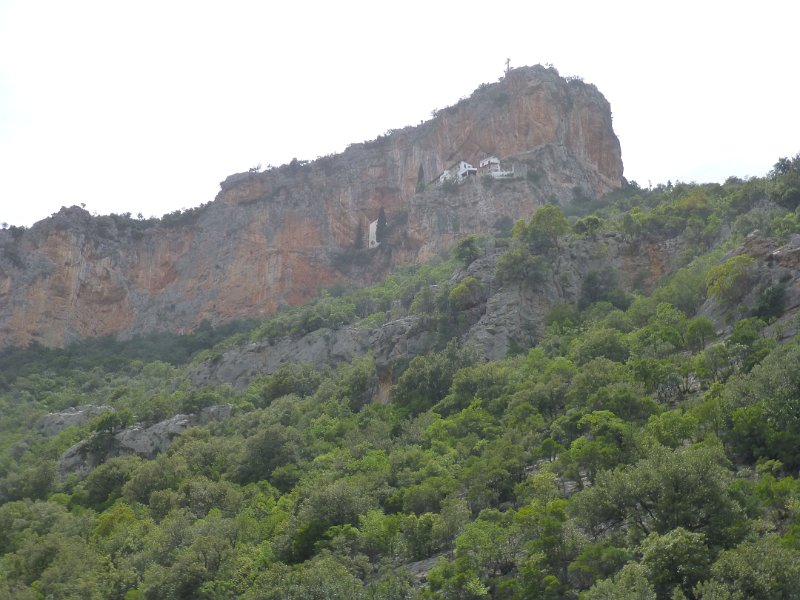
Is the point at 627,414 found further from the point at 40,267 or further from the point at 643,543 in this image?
the point at 40,267

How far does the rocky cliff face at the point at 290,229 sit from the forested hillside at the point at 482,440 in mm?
13005

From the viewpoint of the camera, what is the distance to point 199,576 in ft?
113

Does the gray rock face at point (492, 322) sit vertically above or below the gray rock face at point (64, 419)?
above

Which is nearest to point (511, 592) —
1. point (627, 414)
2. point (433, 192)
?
point (627, 414)

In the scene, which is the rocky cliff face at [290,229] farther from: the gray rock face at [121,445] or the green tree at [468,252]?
the gray rock face at [121,445]

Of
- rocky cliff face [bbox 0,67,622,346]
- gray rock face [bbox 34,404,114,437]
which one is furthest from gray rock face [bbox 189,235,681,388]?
rocky cliff face [bbox 0,67,622,346]

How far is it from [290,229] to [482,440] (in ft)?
200

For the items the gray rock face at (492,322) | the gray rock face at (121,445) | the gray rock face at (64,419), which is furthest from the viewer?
the gray rock face at (64,419)

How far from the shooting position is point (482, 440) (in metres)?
39.1

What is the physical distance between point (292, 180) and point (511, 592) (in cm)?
7728

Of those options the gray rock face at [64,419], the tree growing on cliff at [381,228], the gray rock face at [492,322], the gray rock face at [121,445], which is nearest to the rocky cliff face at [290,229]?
the tree growing on cliff at [381,228]

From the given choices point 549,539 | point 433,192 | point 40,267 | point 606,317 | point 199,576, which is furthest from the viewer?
point 40,267

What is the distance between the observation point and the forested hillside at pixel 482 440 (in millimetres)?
25422

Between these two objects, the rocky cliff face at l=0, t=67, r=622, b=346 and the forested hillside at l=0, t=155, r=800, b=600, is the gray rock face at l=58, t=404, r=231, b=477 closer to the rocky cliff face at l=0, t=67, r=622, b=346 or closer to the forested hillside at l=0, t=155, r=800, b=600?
the forested hillside at l=0, t=155, r=800, b=600
